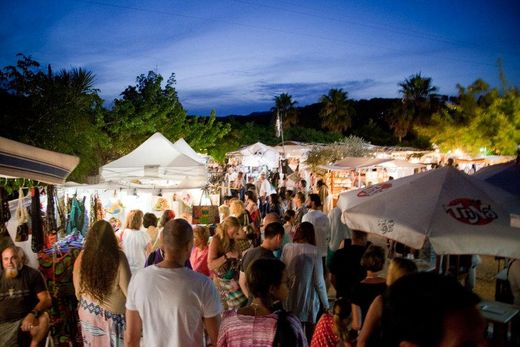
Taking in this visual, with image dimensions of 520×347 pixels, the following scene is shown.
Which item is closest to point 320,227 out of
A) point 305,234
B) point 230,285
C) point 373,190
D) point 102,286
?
point 305,234

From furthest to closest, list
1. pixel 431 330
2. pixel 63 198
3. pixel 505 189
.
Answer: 1. pixel 63 198
2. pixel 505 189
3. pixel 431 330

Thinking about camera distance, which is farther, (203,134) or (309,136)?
(309,136)

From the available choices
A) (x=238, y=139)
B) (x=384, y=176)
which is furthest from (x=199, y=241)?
(x=238, y=139)

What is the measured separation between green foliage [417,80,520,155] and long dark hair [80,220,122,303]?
21329 mm

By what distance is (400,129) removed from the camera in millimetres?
47219

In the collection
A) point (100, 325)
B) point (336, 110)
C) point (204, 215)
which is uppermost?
point (336, 110)

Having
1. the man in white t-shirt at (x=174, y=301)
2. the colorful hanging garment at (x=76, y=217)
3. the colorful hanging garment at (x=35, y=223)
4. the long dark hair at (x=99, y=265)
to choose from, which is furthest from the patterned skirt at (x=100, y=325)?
the colorful hanging garment at (x=76, y=217)

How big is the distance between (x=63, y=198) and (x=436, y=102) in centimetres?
4586

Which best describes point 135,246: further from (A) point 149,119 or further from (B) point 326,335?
(A) point 149,119

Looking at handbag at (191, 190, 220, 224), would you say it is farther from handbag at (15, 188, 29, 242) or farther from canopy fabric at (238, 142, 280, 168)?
canopy fabric at (238, 142, 280, 168)

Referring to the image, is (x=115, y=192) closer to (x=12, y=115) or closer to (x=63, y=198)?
(x=63, y=198)

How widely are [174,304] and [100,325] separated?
145cm

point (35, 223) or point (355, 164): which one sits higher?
point (355, 164)

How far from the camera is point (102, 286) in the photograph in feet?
12.1
